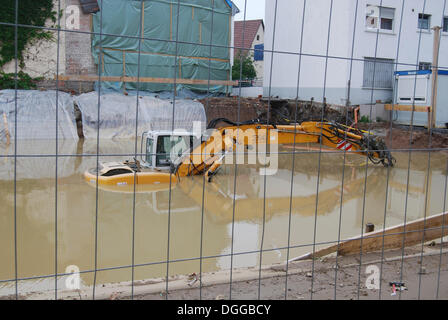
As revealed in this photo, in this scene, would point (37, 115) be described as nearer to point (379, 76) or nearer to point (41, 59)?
point (41, 59)

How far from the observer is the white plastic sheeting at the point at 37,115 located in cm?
1265

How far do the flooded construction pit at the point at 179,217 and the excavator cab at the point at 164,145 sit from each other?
60 centimetres

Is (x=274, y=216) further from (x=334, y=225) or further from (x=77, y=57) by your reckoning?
(x=77, y=57)

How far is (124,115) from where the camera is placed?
1570 cm

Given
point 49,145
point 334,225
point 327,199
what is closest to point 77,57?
point 49,145

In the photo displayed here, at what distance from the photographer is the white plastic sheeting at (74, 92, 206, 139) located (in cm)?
1533

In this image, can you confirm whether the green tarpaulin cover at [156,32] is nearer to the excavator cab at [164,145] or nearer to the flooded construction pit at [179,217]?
the flooded construction pit at [179,217]

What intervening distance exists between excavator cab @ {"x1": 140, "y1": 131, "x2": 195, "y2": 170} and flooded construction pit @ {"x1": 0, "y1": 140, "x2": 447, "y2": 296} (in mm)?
599

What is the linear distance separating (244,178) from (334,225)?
3693 millimetres

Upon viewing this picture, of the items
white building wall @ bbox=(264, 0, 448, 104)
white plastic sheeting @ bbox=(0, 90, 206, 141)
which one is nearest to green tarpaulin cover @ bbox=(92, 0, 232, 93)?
white plastic sheeting @ bbox=(0, 90, 206, 141)

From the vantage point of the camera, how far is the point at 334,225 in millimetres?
7070

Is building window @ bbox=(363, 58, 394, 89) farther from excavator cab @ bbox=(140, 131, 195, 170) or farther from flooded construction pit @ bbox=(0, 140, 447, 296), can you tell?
excavator cab @ bbox=(140, 131, 195, 170)

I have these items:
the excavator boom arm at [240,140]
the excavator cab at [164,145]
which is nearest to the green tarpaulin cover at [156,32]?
the excavator boom arm at [240,140]
